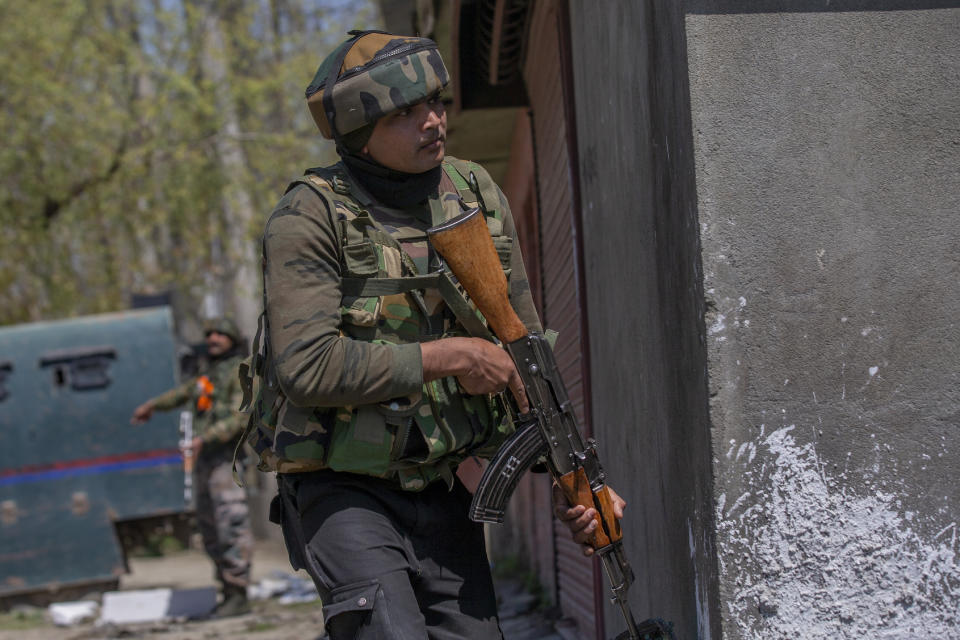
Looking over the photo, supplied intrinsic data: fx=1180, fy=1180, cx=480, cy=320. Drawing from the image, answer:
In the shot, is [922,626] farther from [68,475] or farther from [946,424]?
[68,475]

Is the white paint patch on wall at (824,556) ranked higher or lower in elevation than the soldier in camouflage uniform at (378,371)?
lower

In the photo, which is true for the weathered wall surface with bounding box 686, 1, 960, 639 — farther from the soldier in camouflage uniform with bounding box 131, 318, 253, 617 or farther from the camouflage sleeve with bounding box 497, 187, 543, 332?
the soldier in camouflage uniform with bounding box 131, 318, 253, 617

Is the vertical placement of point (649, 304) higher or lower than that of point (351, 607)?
higher

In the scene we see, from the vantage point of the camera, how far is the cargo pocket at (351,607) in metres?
2.27

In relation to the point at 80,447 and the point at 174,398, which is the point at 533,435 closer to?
the point at 174,398

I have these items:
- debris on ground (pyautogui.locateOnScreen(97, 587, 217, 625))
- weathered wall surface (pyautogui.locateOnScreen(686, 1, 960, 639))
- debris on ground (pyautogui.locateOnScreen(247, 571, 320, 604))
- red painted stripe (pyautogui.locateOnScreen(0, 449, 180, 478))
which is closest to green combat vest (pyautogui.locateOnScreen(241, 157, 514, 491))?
weathered wall surface (pyautogui.locateOnScreen(686, 1, 960, 639))

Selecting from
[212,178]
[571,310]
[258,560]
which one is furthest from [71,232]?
[571,310]

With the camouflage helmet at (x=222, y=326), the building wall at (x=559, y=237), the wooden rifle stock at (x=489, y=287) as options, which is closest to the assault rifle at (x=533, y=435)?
the wooden rifle stock at (x=489, y=287)

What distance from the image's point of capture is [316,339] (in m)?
2.31

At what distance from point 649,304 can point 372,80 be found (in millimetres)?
894

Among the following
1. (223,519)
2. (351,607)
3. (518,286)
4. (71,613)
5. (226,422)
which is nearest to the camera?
(351,607)

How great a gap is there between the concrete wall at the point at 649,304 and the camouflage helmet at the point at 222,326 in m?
5.72

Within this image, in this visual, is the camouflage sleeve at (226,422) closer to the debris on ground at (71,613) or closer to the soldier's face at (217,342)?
the soldier's face at (217,342)

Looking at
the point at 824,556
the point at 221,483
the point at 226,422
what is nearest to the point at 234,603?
the point at 221,483
